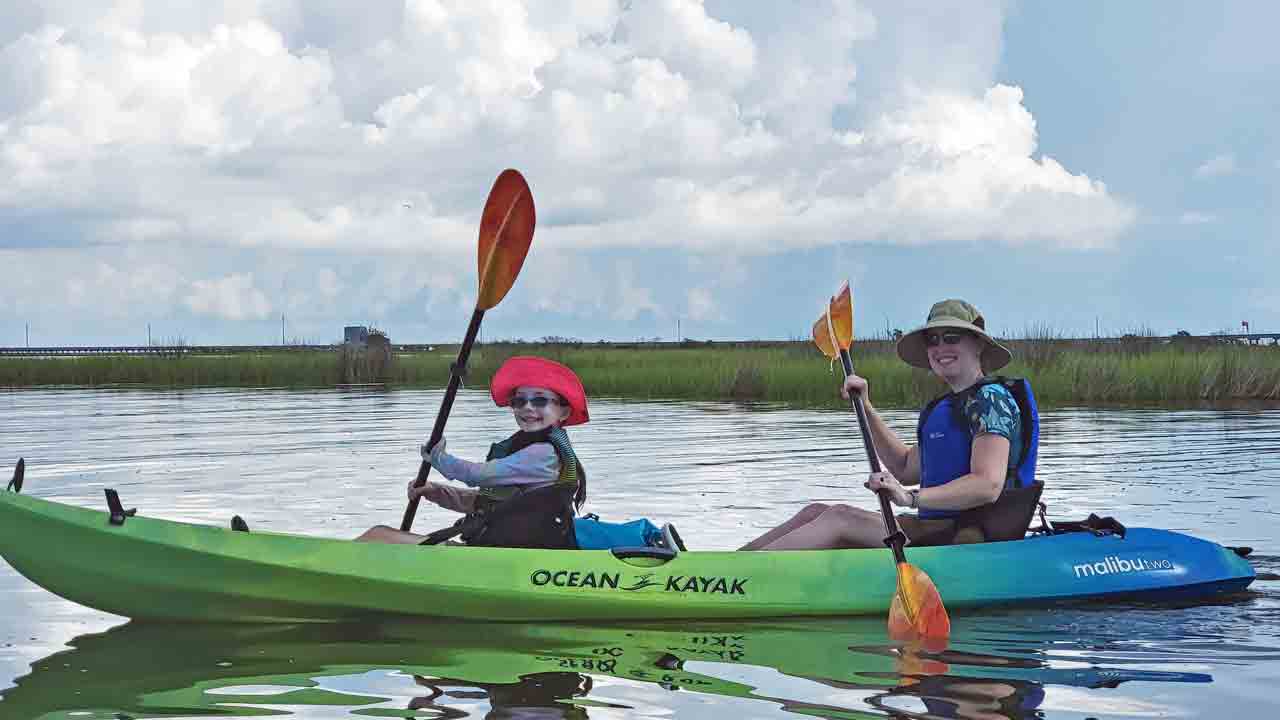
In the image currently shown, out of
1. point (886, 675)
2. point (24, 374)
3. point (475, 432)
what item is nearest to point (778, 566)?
point (886, 675)

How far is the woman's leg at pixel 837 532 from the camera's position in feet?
21.9

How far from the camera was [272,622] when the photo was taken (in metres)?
6.58

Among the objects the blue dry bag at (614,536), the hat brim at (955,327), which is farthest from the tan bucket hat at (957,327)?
the blue dry bag at (614,536)

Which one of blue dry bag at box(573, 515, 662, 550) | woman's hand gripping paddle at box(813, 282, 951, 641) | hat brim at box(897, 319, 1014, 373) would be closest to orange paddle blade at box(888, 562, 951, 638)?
woman's hand gripping paddle at box(813, 282, 951, 641)

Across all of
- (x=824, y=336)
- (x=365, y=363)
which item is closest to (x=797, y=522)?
(x=824, y=336)

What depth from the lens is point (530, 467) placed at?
6.17 m

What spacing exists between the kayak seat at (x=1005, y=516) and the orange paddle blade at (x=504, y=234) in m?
2.89

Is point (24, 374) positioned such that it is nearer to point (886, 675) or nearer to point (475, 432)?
point (475, 432)

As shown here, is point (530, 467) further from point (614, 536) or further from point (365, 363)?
point (365, 363)

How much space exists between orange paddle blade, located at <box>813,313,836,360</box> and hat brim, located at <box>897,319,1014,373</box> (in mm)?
1135

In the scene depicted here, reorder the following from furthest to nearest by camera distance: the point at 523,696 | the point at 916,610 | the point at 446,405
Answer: the point at 446,405 → the point at 916,610 → the point at 523,696

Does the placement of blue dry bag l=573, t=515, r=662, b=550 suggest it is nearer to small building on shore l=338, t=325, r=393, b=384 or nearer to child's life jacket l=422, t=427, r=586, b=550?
child's life jacket l=422, t=427, r=586, b=550

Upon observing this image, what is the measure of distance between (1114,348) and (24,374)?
2658 cm

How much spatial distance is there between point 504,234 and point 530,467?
2.21m
